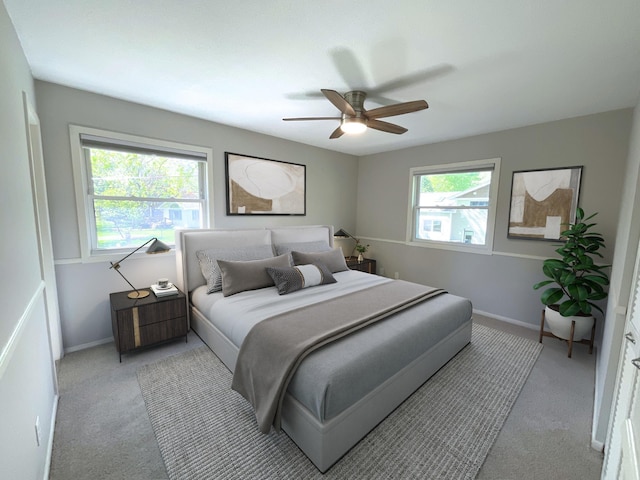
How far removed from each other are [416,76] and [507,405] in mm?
2609

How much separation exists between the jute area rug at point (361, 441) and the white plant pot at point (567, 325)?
0.58m

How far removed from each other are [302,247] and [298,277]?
2.70 feet

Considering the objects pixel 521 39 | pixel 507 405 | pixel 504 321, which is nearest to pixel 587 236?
pixel 504 321

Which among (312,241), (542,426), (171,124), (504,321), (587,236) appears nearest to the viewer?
(542,426)

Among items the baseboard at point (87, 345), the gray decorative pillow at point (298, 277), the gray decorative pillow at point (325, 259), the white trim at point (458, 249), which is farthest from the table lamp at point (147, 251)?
the white trim at point (458, 249)

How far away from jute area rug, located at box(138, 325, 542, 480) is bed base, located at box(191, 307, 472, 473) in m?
0.06

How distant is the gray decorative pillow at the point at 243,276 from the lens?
268cm

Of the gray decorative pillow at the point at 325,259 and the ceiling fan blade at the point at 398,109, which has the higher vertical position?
the ceiling fan blade at the point at 398,109

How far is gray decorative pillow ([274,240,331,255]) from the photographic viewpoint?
348 centimetres

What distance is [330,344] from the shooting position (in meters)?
1.76

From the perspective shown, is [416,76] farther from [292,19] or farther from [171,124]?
[171,124]

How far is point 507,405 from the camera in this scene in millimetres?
1995

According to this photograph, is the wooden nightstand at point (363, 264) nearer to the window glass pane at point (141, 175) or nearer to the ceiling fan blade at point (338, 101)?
the window glass pane at point (141, 175)

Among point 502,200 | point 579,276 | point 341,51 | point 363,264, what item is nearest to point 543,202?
point 502,200
